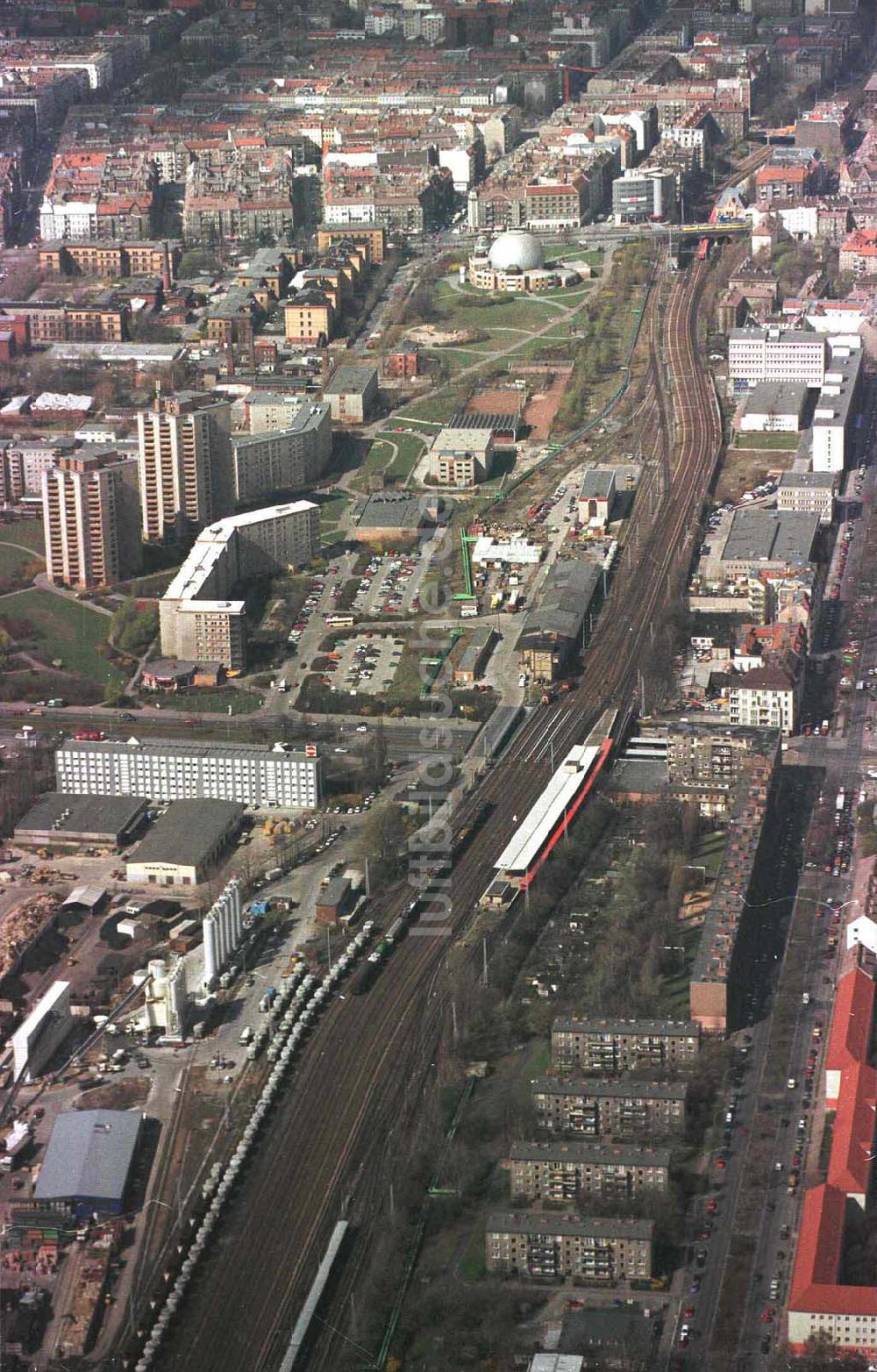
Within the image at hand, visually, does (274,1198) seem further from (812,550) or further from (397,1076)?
(812,550)

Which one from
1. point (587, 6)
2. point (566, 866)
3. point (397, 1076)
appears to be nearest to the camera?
point (397, 1076)

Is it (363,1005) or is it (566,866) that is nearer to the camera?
(363,1005)

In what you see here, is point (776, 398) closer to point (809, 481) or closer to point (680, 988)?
point (809, 481)

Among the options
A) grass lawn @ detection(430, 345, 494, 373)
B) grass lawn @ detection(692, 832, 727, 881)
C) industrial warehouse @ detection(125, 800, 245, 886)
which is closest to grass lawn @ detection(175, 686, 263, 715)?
industrial warehouse @ detection(125, 800, 245, 886)

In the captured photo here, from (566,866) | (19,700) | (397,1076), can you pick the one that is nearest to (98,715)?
(19,700)

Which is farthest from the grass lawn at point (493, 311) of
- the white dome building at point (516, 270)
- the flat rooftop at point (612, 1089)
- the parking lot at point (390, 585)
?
the flat rooftop at point (612, 1089)

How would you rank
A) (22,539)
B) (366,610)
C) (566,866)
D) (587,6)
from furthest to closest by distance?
(587,6) < (22,539) < (366,610) < (566,866)

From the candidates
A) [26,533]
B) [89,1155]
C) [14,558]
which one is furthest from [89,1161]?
[26,533]

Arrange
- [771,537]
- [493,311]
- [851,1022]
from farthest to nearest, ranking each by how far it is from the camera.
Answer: [493,311]
[771,537]
[851,1022]
